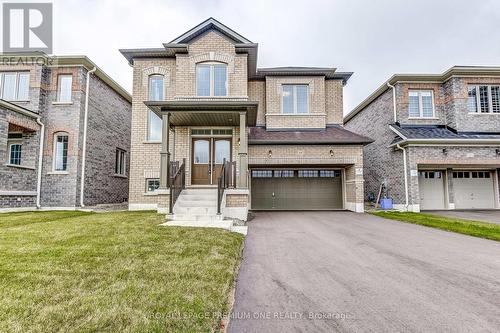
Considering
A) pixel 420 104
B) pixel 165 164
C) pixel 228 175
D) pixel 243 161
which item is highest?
pixel 420 104

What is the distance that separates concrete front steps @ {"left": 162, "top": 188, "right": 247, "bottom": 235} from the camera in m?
7.21

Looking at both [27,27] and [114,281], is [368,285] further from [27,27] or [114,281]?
[27,27]

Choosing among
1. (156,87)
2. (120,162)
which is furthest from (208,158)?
(120,162)

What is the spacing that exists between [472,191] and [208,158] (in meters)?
14.5

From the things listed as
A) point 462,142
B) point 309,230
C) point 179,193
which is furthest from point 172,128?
point 462,142

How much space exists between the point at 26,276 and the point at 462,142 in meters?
16.1

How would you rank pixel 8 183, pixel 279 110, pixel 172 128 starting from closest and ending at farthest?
pixel 8 183, pixel 172 128, pixel 279 110

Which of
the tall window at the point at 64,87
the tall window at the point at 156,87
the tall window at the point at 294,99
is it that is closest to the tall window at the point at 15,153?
the tall window at the point at 64,87

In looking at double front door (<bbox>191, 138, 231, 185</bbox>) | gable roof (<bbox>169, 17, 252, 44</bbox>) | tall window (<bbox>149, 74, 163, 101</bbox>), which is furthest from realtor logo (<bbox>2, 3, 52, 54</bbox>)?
double front door (<bbox>191, 138, 231, 185</bbox>)

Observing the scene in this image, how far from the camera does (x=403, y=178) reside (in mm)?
12617

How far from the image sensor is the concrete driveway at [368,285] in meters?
2.56

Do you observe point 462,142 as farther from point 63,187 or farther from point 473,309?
point 63,187

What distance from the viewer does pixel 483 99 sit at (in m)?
13.6

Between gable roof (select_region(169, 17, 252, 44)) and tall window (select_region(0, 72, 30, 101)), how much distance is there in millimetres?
7396
